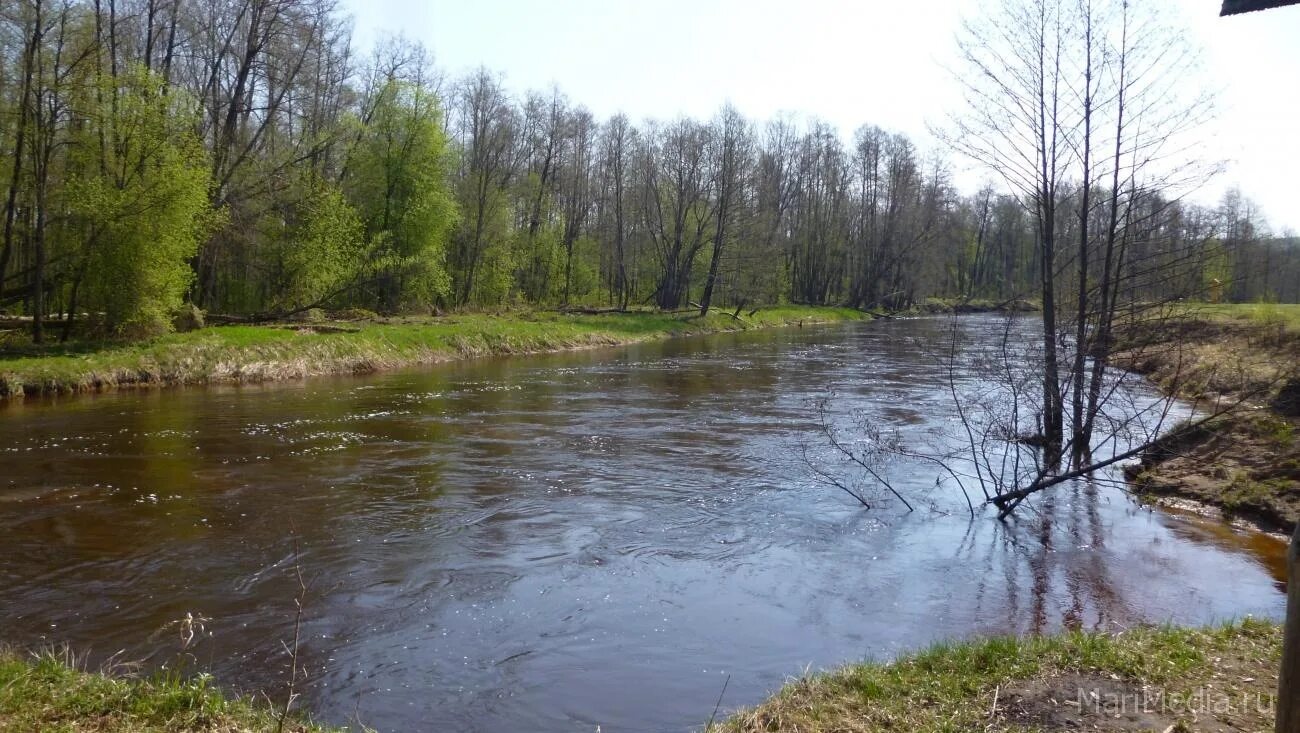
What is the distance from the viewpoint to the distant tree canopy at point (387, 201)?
2054cm

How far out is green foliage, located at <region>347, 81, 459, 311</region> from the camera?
120ft

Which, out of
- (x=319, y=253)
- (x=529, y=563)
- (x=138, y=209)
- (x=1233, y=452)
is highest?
(x=138, y=209)

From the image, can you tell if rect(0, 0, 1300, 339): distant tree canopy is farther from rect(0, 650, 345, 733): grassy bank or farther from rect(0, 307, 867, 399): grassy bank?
rect(0, 650, 345, 733): grassy bank

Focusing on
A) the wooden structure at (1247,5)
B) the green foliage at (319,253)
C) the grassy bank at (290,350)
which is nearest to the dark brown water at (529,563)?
the grassy bank at (290,350)

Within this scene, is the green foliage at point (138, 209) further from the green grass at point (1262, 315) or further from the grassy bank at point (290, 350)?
the green grass at point (1262, 315)

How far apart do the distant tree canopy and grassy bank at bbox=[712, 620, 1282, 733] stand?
628 centimetres

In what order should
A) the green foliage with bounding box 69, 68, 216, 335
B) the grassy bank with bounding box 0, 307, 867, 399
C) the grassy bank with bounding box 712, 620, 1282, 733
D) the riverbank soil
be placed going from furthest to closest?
the green foliage with bounding box 69, 68, 216, 335
the grassy bank with bounding box 0, 307, 867, 399
the riverbank soil
the grassy bank with bounding box 712, 620, 1282, 733

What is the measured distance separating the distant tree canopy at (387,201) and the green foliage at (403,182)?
98mm

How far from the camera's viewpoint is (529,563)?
8.48 metres

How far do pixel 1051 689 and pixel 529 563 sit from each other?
504cm

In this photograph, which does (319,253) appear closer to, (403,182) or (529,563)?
(403,182)

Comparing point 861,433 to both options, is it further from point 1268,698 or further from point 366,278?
point 366,278

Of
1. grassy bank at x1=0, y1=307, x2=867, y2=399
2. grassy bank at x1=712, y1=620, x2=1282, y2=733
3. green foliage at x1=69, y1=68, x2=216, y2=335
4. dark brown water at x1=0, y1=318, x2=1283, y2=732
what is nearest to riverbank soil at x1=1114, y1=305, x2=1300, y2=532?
dark brown water at x1=0, y1=318, x2=1283, y2=732

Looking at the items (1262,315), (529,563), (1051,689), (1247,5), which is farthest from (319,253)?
(1247,5)
